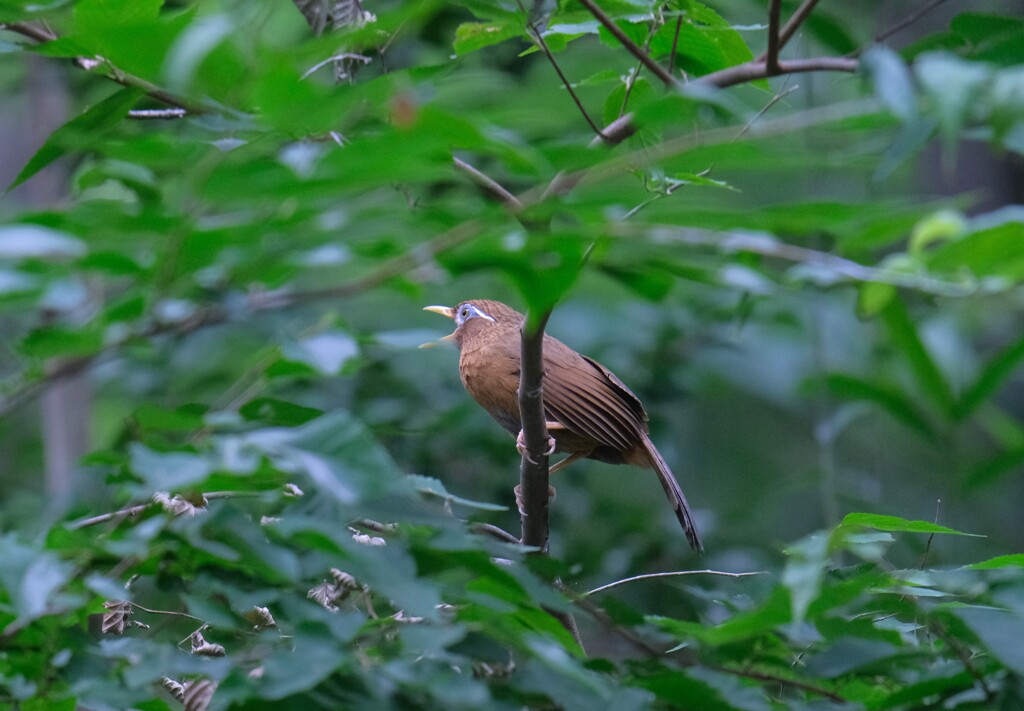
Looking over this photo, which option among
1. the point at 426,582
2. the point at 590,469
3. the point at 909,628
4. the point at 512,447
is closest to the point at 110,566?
the point at 426,582

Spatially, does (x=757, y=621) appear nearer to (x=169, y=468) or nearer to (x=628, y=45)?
(x=169, y=468)

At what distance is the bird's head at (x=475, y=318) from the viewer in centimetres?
423

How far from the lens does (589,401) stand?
3.86 metres

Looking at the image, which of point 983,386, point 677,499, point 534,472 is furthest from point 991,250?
point 983,386

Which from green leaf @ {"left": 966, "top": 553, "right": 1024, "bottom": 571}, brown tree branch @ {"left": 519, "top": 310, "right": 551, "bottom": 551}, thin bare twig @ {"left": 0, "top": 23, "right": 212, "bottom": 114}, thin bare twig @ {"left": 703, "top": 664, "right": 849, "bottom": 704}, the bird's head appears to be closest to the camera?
thin bare twig @ {"left": 703, "top": 664, "right": 849, "bottom": 704}

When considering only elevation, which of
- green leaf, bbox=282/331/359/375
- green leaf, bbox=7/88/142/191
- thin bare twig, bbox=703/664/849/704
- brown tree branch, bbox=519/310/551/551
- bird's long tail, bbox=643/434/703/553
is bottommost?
bird's long tail, bbox=643/434/703/553

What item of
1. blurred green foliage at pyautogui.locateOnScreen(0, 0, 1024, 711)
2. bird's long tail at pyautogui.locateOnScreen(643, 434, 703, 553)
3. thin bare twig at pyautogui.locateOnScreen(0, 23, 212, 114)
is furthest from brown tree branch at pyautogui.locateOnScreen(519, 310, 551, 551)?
bird's long tail at pyautogui.locateOnScreen(643, 434, 703, 553)

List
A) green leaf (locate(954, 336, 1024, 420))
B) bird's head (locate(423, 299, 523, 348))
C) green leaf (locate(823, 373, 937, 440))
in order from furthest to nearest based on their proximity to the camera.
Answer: green leaf (locate(823, 373, 937, 440))
bird's head (locate(423, 299, 523, 348))
green leaf (locate(954, 336, 1024, 420))

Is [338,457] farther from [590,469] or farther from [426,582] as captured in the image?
[590,469]

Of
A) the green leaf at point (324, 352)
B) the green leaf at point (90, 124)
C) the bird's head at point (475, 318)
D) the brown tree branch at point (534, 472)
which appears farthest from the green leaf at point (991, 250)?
the bird's head at point (475, 318)

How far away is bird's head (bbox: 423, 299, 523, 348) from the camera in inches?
166

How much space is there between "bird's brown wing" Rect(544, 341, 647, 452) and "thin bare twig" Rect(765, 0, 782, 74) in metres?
1.94

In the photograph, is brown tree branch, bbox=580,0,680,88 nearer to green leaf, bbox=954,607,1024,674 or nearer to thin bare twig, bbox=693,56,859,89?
thin bare twig, bbox=693,56,859,89

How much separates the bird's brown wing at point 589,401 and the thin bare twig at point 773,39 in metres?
1.94
